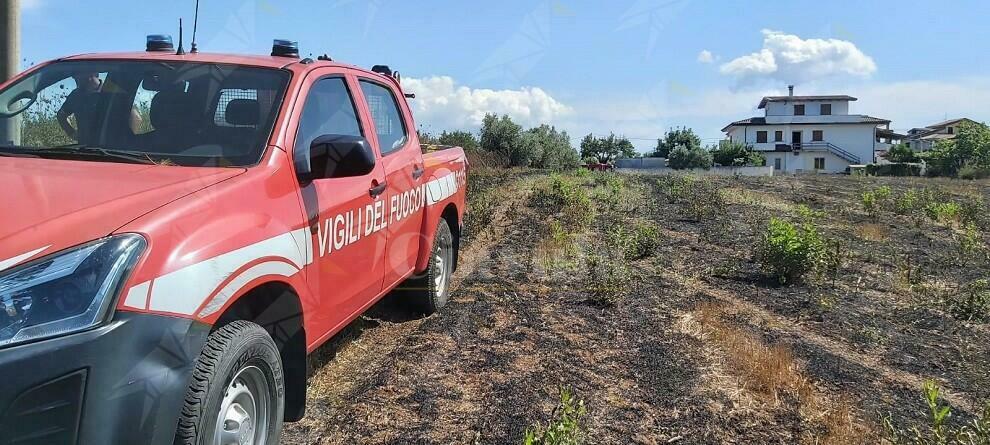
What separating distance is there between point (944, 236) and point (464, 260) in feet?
23.5

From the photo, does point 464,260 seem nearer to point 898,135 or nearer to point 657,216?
point 657,216

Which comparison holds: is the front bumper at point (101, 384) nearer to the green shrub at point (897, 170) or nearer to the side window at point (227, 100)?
the side window at point (227, 100)

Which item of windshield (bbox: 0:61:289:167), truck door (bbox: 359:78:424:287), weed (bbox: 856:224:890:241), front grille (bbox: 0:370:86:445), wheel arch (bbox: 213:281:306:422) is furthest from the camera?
weed (bbox: 856:224:890:241)

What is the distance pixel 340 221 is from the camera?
351 centimetres

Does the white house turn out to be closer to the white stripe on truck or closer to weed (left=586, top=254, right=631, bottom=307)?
weed (left=586, top=254, right=631, bottom=307)

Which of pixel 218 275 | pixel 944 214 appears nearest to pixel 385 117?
pixel 218 275

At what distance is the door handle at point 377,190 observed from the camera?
3.96 metres

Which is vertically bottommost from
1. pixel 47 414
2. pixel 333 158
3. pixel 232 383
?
pixel 232 383

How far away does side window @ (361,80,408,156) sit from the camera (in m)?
4.57

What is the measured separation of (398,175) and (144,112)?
1.52 metres

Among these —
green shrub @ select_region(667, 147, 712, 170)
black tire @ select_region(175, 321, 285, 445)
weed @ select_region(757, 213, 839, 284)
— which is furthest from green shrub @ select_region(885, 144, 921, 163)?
black tire @ select_region(175, 321, 285, 445)

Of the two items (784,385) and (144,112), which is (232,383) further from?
(784,385)

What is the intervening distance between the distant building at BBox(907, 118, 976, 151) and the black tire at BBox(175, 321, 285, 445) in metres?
95.8

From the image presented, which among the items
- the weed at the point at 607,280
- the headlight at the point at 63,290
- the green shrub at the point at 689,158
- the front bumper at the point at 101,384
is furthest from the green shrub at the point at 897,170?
the headlight at the point at 63,290
